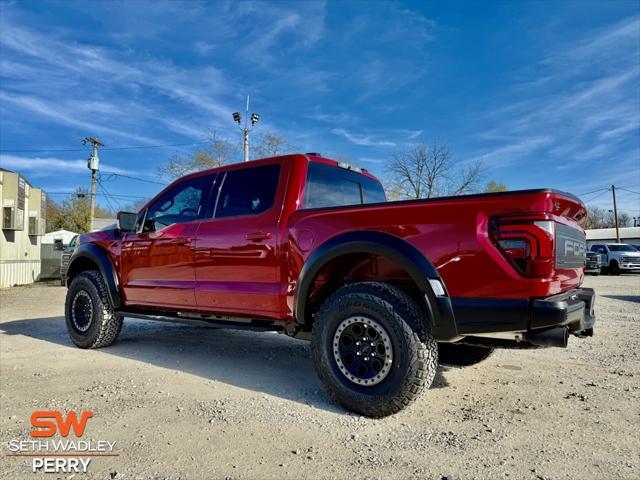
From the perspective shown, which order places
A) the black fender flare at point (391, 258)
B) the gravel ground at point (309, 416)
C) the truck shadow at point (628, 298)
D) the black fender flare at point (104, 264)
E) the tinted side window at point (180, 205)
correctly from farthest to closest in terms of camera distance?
the truck shadow at point (628, 298) → the black fender flare at point (104, 264) → the tinted side window at point (180, 205) → the black fender flare at point (391, 258) → the gravel ground at point (309, 416)

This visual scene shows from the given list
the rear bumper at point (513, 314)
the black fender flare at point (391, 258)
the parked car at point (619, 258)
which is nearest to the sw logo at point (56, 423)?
the black fender flare at point (391, 258)

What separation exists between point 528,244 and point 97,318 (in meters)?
4.75

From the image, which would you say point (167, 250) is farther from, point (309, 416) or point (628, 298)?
point (628, 298)

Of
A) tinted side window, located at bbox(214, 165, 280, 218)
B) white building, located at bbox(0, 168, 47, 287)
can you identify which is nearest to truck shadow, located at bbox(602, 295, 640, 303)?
tinted side window, located at bbox(214, 165, 280, 218)

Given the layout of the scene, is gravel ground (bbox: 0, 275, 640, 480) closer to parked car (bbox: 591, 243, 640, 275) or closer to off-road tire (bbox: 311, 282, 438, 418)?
off-road tire (bbox: 311, 282, 438, 418)

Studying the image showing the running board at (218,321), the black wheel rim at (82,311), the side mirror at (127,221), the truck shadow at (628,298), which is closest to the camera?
the running board at (218,321)

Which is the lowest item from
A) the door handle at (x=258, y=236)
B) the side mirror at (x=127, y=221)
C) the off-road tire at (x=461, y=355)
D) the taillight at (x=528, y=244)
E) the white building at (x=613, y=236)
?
the off-road tire at (x=461, y=355)

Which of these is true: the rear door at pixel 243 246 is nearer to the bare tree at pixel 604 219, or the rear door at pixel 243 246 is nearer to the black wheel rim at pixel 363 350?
the black wheel rim at pixel 363 350

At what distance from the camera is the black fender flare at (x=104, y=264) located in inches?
205

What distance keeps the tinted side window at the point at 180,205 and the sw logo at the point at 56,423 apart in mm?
2082

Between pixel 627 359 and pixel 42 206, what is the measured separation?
24778 mm

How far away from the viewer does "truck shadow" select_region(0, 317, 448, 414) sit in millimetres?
3867

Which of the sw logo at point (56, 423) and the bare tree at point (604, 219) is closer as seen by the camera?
the sw logo at point (56, 423)

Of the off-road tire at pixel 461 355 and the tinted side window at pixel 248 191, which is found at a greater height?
the tinted side window at pixel 248 191
